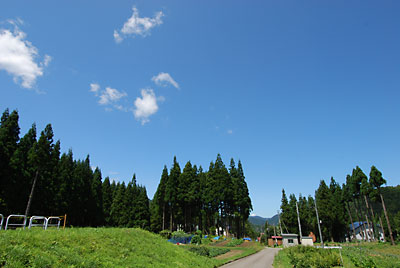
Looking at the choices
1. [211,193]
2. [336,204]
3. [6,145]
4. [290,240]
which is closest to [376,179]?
[336,204]

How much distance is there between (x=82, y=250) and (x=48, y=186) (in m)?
33.1

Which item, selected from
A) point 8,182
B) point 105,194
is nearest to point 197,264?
point 8,182

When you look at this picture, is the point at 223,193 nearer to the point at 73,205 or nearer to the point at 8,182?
the point at 73,205

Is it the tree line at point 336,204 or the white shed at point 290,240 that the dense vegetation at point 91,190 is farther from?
the tree line at point 336,204

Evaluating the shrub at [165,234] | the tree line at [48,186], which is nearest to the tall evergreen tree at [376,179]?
the shrub at [165,234]

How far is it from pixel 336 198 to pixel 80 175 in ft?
200

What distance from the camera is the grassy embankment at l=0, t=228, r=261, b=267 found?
7.09 meters

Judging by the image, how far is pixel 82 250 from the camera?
9.61 m

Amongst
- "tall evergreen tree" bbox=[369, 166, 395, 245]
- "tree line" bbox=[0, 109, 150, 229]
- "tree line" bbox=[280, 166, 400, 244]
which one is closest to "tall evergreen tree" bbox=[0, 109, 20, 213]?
"tree line" bbox=[0, 109, 150, 229]

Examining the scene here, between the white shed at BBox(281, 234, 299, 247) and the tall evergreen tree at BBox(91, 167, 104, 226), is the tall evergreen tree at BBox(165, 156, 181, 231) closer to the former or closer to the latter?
the tall evergreen tree at BBox(91, 167, 104, 226)

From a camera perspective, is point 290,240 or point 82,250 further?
point 290,240

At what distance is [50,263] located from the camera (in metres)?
7.29

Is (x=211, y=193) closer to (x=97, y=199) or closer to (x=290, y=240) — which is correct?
(x=290, y=240)

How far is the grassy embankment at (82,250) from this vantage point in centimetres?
709
